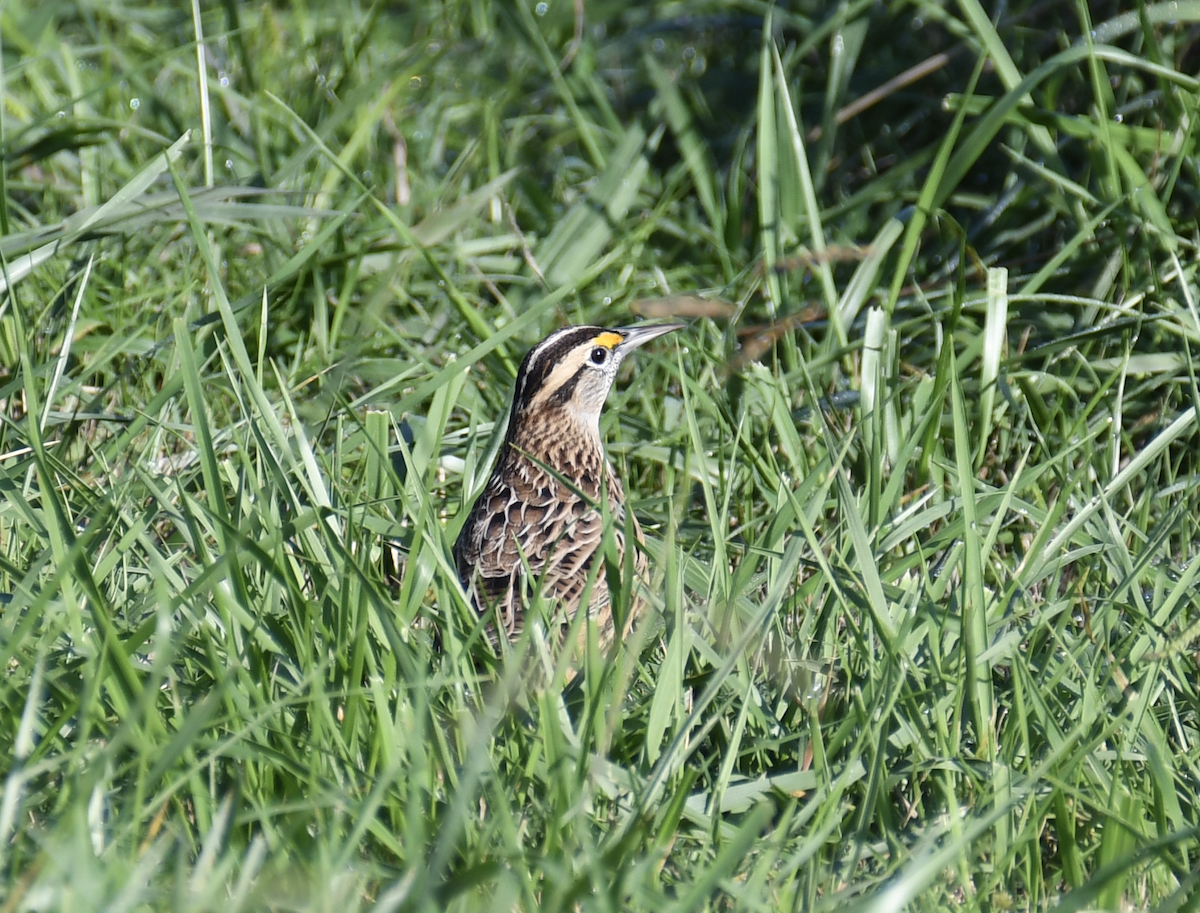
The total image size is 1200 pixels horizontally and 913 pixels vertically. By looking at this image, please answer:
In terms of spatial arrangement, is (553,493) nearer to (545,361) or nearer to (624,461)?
(545,361)

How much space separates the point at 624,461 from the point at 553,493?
61 cm

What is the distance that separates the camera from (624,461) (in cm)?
517

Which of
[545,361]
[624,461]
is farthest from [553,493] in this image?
[624,461]

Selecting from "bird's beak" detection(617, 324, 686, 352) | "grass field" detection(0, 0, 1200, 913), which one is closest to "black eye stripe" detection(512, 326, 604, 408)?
"bird's beak" detection(617, 324, 686, 352)

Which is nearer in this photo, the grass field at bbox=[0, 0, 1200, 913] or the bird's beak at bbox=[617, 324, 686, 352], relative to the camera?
the grass field at bbox=[0, 0, 1200, 913]

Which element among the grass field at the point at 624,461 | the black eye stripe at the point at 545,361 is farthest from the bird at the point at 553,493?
the grass field at the point at 624,461

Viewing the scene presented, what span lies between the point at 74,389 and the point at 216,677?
2.17 meters

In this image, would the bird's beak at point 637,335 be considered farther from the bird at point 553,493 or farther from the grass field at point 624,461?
the grass field at point 624,461

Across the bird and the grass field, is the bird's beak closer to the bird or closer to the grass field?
the bird

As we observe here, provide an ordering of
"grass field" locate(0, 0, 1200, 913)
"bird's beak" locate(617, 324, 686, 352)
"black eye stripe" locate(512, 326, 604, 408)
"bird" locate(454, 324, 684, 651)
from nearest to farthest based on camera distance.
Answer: "grass field" locate(0, 0, 1200, 913)
"bird" locate(454, 324, 684, 651)
"black eye stripe" locate(512, 326, 604, 408)
"bird's beak" locate(617, 324, 686, 352)

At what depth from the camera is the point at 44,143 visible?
538cm

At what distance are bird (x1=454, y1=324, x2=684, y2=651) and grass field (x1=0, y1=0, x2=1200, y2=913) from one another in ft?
0.56

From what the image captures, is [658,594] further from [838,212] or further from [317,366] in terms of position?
[838,212]

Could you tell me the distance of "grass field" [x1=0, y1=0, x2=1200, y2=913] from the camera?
9.00 ft
